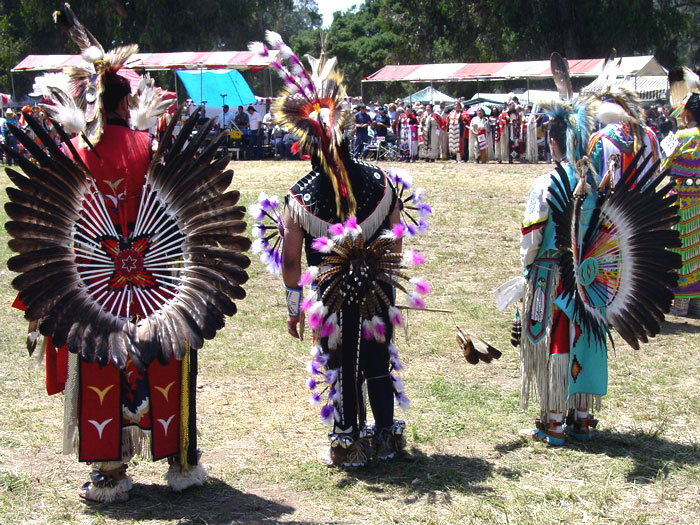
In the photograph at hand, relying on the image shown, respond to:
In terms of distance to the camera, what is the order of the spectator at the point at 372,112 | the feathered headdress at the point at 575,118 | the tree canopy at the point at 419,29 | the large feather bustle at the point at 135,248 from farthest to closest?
the tree canopy at the point at 419,29
the spectator at the point at 372,112
the feathered headdress at the point at 575,118
the large feather bustle at the point at 135,248

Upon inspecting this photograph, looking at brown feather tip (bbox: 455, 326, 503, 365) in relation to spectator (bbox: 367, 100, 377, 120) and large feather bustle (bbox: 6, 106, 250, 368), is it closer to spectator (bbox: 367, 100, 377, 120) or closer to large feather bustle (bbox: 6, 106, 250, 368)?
large feather bustle (bbox: 6, 106, 250, 368)

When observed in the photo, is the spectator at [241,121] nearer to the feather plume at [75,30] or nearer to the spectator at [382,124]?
the spectator at [382,124]

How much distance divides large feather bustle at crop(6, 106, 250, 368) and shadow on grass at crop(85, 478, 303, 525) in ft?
2.17

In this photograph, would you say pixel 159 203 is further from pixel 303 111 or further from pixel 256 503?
pixel 256 503

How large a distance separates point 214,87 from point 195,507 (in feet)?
73.1

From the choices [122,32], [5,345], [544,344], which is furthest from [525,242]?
[122,32]

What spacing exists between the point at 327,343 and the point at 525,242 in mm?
1047

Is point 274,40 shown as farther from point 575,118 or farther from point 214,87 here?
point 214,87

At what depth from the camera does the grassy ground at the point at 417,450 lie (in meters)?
3.24

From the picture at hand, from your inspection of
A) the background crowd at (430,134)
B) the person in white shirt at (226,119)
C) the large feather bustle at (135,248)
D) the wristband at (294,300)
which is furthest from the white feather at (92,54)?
the person in white shirt at (226,119)

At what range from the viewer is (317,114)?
11.5ft

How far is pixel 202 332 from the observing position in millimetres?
3100

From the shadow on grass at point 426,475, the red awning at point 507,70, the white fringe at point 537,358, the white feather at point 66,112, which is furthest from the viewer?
the red awning at point 507,70

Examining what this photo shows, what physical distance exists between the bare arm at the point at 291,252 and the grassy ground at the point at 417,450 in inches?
29.6
